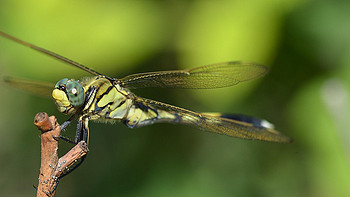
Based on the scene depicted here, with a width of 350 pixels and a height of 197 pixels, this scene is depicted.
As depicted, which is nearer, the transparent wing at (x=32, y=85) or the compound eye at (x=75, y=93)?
the compound eye at (x=75, y=93)

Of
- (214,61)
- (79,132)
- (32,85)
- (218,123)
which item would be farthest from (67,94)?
(218,123)

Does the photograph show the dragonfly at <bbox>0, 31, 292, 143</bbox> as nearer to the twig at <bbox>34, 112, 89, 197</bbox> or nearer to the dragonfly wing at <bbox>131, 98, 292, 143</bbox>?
the dragonfly wing at <bbox>131, 98, 292, 143</bbox>

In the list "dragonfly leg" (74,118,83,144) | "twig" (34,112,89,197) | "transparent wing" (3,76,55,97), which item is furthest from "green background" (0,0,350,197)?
"twig" (34,112,89,197)

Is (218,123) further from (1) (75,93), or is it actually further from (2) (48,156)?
(2) (48,156)

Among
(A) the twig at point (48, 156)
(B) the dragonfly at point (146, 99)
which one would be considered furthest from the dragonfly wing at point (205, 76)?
(A) the twig at point (48, 156)

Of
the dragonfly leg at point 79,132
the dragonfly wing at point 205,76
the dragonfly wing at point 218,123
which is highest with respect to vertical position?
the dragonfly wing at point 205,76

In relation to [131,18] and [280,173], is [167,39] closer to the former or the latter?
[131,18]

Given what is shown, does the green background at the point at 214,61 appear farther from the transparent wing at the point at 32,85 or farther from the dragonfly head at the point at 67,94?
the dragonfly head at the point at 67,94
